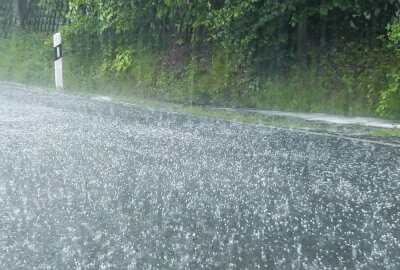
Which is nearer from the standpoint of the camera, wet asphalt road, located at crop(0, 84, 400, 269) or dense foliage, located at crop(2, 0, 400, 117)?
wet asphalt road, located at crop(0, 84, 400, 269)

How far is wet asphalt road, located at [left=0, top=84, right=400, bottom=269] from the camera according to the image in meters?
4.06

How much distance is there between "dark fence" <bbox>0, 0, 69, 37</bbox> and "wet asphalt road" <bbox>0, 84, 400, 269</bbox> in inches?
511

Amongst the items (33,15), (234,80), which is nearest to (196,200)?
(234,80)

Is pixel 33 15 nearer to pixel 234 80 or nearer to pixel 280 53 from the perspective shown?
pixel 234 80

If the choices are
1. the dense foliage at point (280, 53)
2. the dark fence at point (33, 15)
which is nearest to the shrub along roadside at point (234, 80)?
the dense foliage at point (280, 53)

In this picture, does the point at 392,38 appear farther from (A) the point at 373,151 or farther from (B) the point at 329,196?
(B) the point at 329,196

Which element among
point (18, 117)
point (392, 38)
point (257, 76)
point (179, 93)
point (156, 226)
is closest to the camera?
point (156, 226)

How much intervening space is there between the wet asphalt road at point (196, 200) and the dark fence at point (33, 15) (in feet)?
42.6

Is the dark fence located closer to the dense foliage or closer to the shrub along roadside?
the shrub along roadside

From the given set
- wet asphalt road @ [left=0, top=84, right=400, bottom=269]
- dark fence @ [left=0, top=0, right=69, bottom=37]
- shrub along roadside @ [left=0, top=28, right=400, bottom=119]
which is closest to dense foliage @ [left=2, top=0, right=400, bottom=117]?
shrub along roadside @ [left=0, top=28, right=400, bottom=119]

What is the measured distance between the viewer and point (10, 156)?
7.29 m

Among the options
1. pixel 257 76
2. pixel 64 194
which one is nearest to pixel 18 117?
pixel 257 76

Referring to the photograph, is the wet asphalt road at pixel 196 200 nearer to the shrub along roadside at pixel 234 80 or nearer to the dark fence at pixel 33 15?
the shrub along roadside at pixel 234 80

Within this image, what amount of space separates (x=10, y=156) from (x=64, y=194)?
191 centimetres
